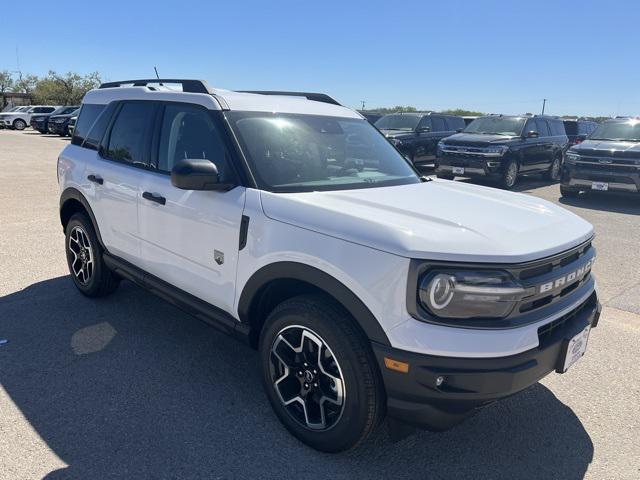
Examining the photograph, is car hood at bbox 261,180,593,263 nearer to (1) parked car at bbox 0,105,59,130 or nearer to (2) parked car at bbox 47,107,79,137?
(2) parked car at bbox 47,107,79,137

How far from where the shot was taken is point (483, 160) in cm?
1235

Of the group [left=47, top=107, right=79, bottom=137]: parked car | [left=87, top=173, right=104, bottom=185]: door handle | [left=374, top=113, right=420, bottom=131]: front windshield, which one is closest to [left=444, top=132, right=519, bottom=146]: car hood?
[left=374, top=113, right=420, bottom=131]: front windshield

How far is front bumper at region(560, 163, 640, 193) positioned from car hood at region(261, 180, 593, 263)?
883cm

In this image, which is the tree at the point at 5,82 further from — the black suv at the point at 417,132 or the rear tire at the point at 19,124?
the black suv at the point at 417,132

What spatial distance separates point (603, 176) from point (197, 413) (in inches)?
415

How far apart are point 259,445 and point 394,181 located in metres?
1.87

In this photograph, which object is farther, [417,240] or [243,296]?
[243,296]

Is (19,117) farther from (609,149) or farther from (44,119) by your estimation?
(609,149)

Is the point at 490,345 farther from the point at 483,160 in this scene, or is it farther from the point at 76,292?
the point at 483,160

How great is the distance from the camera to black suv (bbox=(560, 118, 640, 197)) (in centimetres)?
1066

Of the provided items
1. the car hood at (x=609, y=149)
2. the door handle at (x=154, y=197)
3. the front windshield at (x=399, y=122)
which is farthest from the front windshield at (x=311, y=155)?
the front windshield at (x=399, y=122)

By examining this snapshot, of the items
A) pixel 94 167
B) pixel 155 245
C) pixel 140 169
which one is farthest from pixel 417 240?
pixel 94 167

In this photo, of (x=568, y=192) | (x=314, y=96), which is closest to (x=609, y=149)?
(x=568, y=192)

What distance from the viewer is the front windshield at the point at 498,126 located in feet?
43.8
